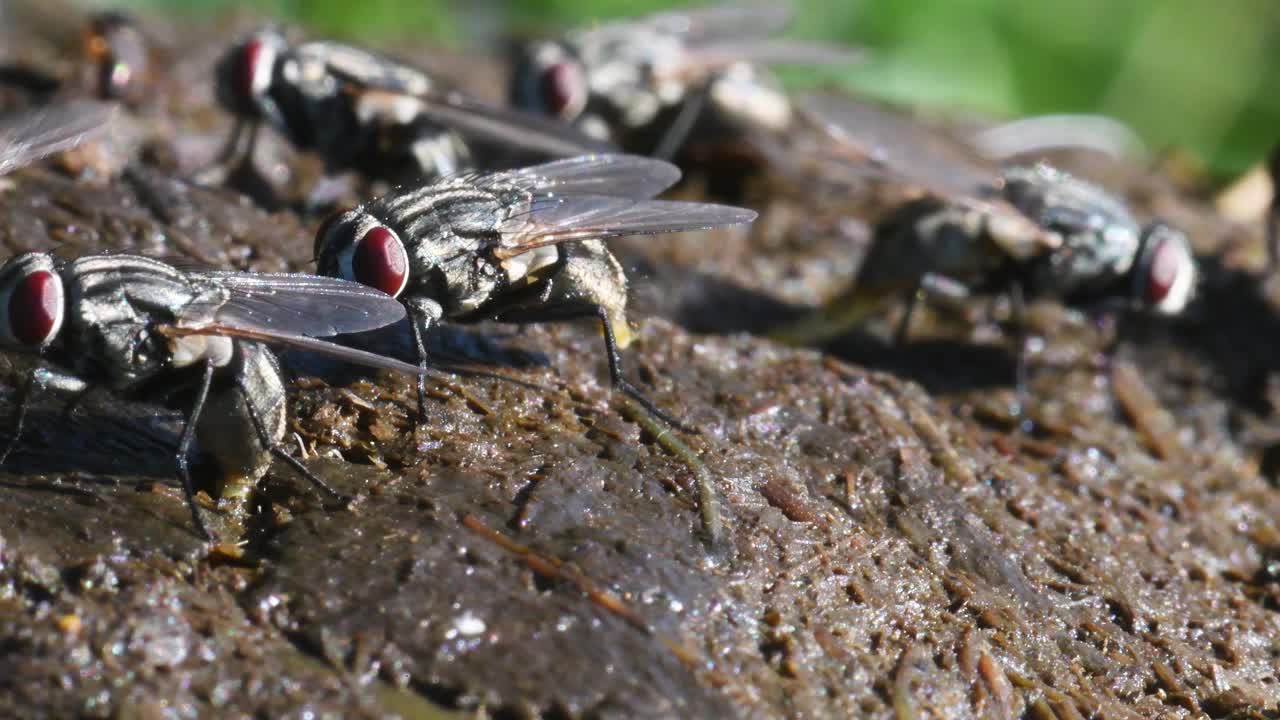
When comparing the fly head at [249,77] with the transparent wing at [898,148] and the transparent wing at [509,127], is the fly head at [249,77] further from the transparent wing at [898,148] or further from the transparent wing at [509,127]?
the transparent wing at [898,148]

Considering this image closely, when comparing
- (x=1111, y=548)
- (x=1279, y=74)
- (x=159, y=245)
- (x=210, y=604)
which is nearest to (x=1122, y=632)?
(x=1111, y=548)

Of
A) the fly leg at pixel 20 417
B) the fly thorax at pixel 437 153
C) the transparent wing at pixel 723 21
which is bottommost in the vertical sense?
the fly leg at pixel 20 417

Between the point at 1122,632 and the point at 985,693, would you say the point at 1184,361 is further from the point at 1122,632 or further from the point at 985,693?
the point at 985,693

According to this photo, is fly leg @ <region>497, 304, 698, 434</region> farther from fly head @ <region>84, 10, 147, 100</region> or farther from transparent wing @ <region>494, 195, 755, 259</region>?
fly head @ <region>84, 10, 147, 100</region>

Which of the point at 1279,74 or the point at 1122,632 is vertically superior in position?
the point at 1279,74

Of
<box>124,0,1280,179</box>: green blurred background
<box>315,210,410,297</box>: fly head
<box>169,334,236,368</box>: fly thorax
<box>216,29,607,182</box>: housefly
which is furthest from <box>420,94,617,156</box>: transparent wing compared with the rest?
<box>124,0,1280,179</box>: green blurred background

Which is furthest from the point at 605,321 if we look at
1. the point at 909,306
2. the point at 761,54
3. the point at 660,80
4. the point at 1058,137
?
the point at 1058,137

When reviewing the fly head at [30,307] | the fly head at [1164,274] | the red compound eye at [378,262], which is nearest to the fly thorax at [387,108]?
the red compound eye at [378,262]
